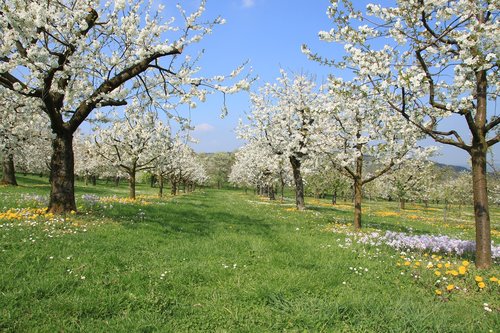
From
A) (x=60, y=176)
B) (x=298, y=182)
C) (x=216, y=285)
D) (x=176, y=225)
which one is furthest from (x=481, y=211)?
(x=298, y=182)

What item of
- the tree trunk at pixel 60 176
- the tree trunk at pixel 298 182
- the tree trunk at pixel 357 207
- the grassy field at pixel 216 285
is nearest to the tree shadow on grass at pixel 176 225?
the grassy field at pixel 216 285

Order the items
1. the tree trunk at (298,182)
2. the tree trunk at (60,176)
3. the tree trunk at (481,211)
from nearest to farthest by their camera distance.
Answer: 1. the tree trunk at (481,211)
2. the tree trunk at (60,176)
3. the tree trunk at (298,182)

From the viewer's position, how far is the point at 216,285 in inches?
279

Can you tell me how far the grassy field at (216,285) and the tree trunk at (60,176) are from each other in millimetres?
1043

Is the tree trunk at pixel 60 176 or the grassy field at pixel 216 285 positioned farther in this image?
the tree trunk at pixel 60 176

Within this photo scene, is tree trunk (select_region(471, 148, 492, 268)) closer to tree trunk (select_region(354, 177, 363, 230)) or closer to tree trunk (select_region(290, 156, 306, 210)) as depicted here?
tree trunk (select_region(354, 177, 363, 230))

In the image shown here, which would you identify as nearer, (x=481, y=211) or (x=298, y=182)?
(x=481, y=211)

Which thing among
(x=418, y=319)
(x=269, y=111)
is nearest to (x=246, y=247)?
(x=418, y=319)

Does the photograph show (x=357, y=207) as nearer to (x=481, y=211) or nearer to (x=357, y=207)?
(x=357, y=207)

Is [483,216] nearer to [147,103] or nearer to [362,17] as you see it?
[362,17]

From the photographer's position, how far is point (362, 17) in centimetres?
917

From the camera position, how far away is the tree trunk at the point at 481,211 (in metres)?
8.71

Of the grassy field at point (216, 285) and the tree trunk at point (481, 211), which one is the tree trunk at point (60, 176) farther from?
the tree trunk at point (481, 211)

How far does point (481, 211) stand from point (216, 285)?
280 inches
